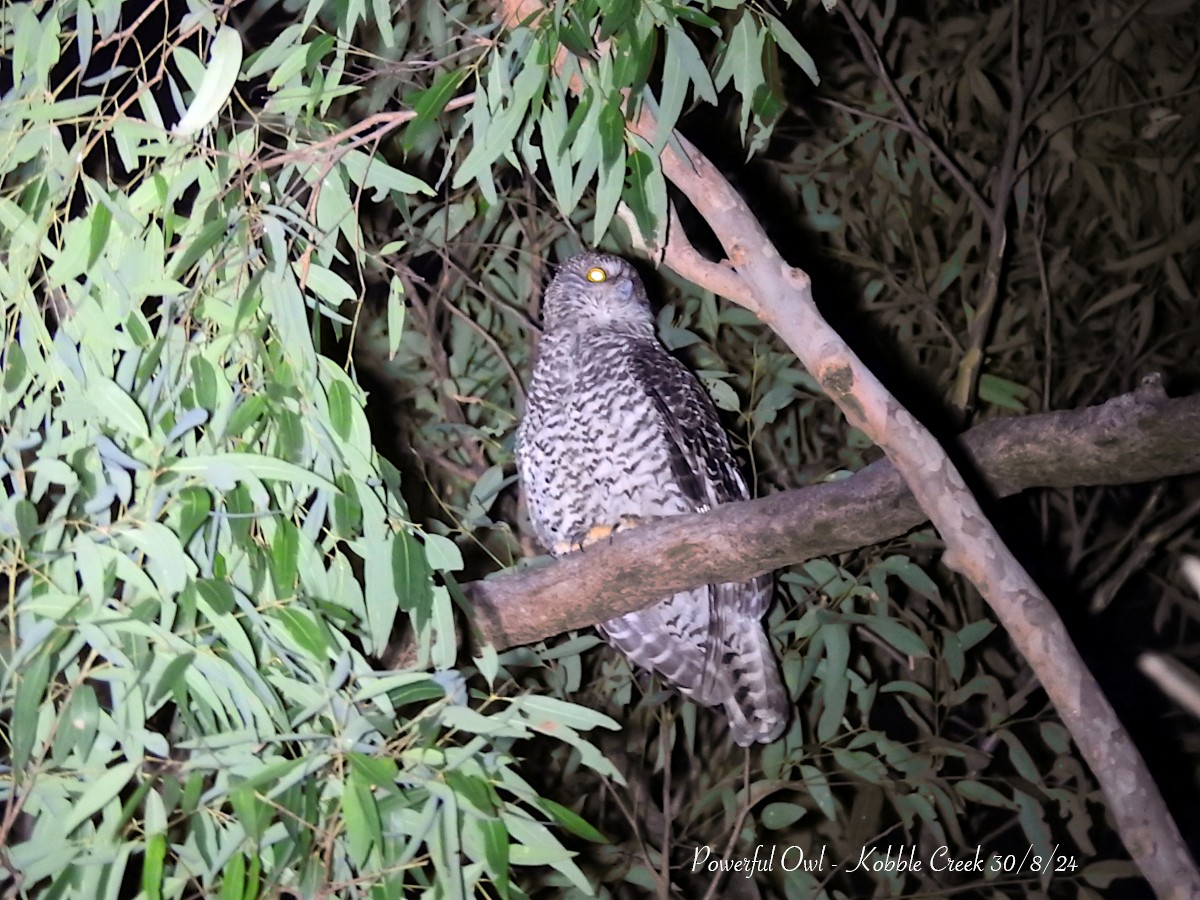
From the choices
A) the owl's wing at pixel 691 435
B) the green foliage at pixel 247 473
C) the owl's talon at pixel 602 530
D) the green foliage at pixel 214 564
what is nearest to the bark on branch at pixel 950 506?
the green foliage at pixel 247 473

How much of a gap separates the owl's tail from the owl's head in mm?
624

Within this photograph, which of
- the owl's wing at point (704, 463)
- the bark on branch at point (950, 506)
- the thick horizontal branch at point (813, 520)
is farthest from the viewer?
the owl's wing at point (704, 463)

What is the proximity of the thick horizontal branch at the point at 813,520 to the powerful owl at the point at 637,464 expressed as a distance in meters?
0.38

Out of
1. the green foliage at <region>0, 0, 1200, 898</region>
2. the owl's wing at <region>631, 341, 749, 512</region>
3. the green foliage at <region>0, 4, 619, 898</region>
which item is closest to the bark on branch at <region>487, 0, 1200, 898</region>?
the green foliage at <region>0, 0, 1200, 898</region>

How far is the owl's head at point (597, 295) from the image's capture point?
2064mm

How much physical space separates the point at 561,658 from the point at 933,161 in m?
1.47

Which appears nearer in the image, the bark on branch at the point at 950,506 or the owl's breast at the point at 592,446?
the bark on branch at the point at 950,506

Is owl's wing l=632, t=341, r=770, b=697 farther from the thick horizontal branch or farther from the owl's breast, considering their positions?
the thick horizontal branch

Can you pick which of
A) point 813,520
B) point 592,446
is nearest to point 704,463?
point 592,446

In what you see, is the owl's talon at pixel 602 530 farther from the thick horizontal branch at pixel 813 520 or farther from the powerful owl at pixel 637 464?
the thick horizontal branch at pixel 813 520

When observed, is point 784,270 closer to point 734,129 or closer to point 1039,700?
point 734,129

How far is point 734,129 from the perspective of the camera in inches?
93.7

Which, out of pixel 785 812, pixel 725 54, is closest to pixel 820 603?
pixel 785 812

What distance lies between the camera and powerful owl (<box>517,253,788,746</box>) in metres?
1.93
